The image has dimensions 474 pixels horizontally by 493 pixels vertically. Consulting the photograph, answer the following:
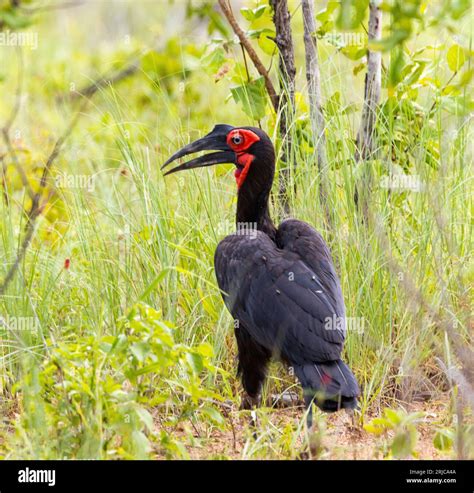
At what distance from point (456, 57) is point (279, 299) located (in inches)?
67.0

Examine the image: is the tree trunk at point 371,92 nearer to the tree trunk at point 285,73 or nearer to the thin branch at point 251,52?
the tree trunk at point 285,73

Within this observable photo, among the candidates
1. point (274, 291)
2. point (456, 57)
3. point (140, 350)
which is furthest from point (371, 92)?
point (140, 350)

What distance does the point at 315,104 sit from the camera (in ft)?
15.4

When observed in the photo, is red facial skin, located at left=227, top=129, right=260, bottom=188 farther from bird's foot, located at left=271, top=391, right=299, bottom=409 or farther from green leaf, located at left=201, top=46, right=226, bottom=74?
bird's foot, located at left=271, top=391, right=299, bottom=409

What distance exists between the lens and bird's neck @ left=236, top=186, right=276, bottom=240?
14.2ft

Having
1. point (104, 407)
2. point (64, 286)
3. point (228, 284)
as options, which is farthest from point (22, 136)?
point (104, 407)

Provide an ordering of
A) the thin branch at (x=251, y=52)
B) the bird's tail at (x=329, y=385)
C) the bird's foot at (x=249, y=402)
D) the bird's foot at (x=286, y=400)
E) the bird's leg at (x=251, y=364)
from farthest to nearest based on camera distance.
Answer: the thin branch at (x=251, y=52), the bird's foot at (x=286, y=400), the bird's foot at (x=249, y=402), the bird's leg at (x=251, y=364), the bird's tail at (x=329, y=385)

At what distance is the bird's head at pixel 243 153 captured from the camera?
171 inches

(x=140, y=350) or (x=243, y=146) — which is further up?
(x=243, y=146)

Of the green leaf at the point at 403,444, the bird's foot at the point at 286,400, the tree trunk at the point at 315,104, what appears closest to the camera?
the green leaf at the point at 403,444

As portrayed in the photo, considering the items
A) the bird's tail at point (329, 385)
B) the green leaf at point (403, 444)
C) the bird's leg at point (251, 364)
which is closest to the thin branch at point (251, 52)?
the bird's leg at point (251, 364)

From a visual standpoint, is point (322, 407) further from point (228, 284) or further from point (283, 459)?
point (228, 284)

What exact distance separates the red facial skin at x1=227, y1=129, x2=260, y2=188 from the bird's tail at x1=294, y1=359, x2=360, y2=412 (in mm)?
1108

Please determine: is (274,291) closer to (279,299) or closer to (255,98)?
(279,299)
